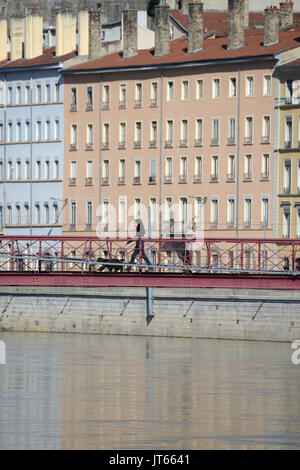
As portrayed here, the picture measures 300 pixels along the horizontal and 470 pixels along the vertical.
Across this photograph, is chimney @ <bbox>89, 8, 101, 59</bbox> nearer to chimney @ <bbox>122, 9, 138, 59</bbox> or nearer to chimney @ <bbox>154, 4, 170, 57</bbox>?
chimney @ <bbox>122, 9, 138, 59</bbox>

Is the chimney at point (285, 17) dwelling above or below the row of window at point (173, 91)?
above

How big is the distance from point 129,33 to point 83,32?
396 centimetres

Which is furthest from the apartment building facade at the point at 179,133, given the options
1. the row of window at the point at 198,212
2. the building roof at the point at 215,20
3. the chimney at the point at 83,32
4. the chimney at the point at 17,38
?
the building roof at the point at 215,20

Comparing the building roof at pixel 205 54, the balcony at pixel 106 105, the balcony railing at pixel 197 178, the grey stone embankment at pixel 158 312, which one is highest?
the building roof at pixel 205 54

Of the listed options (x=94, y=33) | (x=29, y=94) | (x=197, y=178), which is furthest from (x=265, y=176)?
(x=29, y=94)

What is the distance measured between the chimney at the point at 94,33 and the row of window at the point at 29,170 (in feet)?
21.6

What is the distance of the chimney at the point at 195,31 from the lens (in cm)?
10969

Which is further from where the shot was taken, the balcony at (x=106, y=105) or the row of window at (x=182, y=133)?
the balcony at (x=106, y=105)

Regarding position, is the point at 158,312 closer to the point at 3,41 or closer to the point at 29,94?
the point at 29,94

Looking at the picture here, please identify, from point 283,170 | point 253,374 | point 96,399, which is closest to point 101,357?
point 253,374

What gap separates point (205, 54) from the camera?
108500 millimetres

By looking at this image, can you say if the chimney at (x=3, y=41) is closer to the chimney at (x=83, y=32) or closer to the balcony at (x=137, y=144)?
the chimney at (x=83, y=32)

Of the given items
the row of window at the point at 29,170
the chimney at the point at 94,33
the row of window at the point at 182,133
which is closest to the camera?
the row of window at the point at 182,133

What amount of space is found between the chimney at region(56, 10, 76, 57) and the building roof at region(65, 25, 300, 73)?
13.6ft
